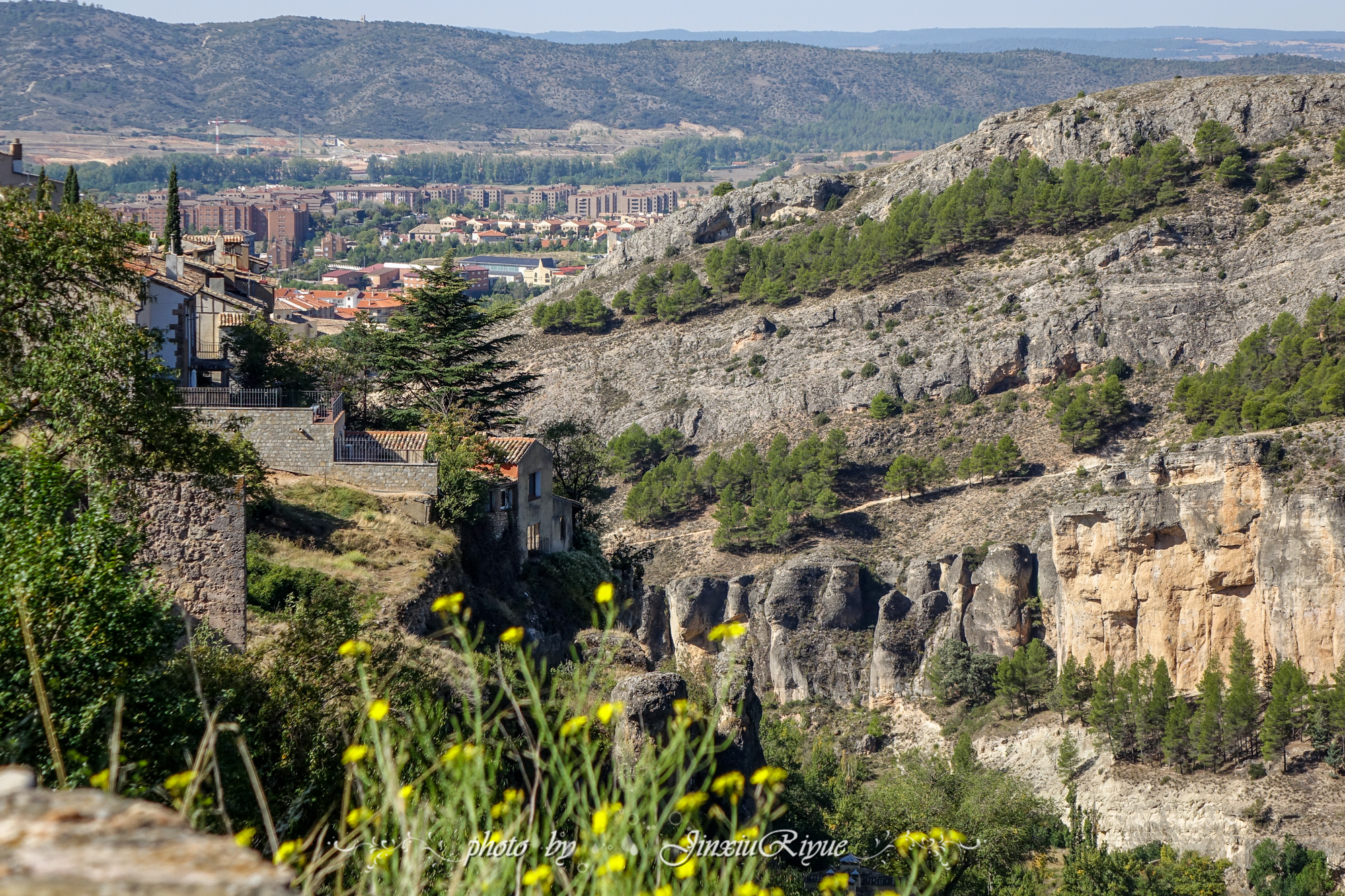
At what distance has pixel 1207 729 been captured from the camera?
4481cm

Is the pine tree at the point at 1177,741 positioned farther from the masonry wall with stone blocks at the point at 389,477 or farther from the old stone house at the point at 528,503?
the masonry wall with stone blocks at the point at 389,477

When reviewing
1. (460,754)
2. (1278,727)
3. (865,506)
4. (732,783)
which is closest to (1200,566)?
(1278,727)

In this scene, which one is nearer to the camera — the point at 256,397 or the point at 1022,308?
the point at 256,397

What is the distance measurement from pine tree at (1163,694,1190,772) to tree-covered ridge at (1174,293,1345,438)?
54.3ft

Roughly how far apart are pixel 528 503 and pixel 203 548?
12.0 meters

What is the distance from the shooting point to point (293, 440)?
24375 millimetres

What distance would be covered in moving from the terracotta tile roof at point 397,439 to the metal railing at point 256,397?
2.85 feet

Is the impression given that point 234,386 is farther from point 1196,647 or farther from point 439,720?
point 1196,647

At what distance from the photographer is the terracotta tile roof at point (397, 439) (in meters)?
25.8

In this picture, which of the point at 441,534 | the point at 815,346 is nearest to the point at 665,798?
the point at 441,534

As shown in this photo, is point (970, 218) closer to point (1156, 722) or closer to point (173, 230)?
point (1156, 722)

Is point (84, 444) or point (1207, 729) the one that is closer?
point (84, 444)

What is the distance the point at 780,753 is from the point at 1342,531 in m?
24.1

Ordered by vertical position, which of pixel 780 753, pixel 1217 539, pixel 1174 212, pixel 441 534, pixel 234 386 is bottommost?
pixel 780 753
